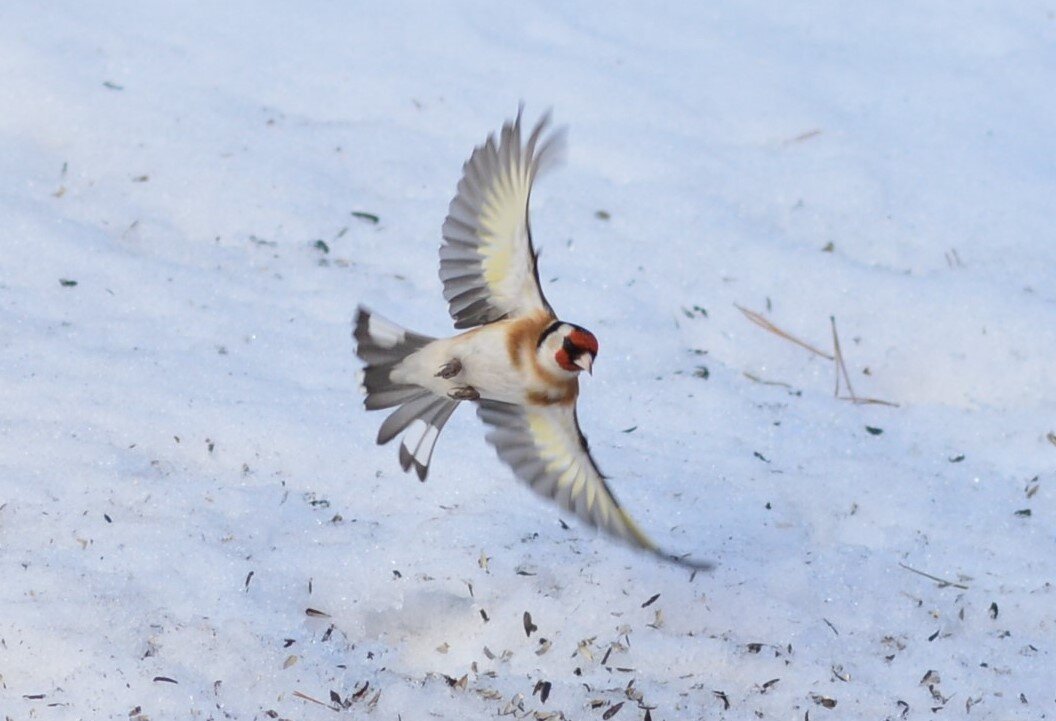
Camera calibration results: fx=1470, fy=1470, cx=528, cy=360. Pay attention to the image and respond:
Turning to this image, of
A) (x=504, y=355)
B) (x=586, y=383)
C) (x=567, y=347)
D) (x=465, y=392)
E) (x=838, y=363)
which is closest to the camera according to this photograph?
(x=567, y=347)

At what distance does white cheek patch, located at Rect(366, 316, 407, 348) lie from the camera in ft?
11.9

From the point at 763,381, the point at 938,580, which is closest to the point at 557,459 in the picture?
the point at 938,580

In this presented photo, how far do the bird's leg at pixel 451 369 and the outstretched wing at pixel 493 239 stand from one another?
184 mm

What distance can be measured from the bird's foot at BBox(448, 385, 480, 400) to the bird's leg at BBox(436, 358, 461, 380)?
40 mm

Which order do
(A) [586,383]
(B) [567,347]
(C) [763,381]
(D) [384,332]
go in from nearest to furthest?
(B) [567,347]
(D) [384,332]
(A) [586,383]
(C) [763,381]

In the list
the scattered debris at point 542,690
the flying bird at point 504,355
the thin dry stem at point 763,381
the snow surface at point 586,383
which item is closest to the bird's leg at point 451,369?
the flying bird at point 504,355

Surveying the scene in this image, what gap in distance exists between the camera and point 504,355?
337cm

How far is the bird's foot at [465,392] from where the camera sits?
348 centimetres

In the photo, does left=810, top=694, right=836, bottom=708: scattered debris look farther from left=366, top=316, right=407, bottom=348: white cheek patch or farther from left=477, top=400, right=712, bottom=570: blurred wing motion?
left=366, top=316, right=407, bottom=348: white cheek patch

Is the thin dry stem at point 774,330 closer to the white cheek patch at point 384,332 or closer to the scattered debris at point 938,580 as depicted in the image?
the scattered debris at point 938,580

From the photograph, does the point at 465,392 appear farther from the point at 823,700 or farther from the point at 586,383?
A: the point at 586,383

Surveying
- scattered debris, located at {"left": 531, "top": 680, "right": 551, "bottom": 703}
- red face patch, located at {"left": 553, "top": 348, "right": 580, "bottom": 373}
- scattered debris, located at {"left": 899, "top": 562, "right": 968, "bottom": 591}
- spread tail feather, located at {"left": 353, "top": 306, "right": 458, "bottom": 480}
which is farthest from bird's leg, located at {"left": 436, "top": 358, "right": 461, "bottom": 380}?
scattered debris, located at {"left": 899, "top": 562, "right": 968, "bottom": 591}

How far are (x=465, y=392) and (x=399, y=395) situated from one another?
0.89ft

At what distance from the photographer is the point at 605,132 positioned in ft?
19.3
